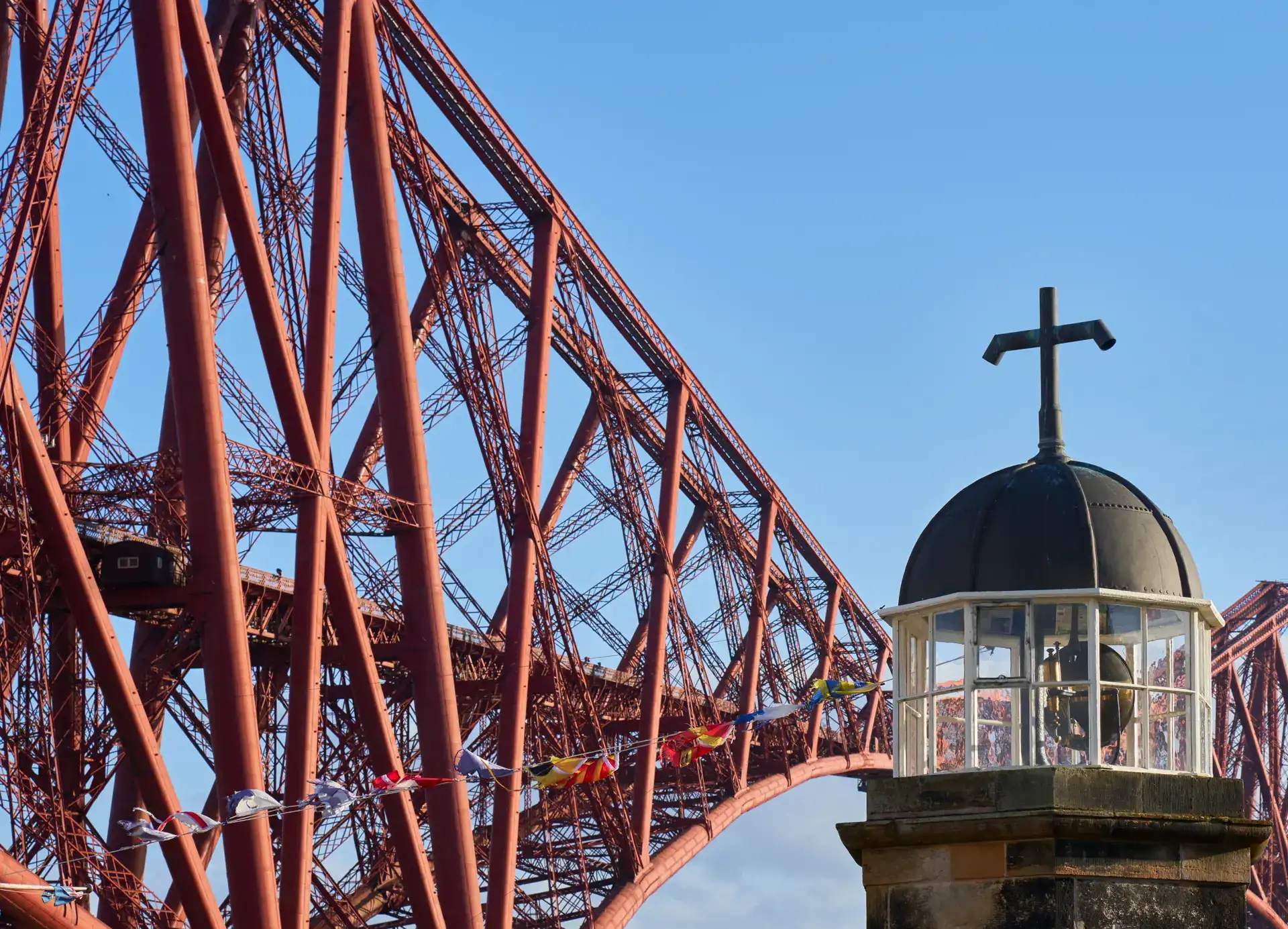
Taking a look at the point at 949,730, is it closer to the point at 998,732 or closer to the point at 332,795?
the point at 998,732

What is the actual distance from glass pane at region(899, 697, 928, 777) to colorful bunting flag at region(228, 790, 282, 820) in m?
11.0

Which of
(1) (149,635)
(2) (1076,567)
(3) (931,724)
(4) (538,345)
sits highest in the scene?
(4) (538,345)

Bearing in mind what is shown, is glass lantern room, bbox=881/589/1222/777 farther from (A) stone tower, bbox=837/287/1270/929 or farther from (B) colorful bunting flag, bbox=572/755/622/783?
(B) colorful bunting flag, bbox=572/755/622/783

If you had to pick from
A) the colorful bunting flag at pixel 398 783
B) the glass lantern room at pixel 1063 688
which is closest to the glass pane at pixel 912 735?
the glass lantern room at pixel 1063 688

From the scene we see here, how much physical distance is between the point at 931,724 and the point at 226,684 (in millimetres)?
13280

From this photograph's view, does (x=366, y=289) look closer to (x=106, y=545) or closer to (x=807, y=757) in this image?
(x=106, y=545)

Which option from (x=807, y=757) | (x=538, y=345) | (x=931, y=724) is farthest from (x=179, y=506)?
(x=807, y=757)

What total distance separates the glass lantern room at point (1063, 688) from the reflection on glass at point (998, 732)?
0.01 meters

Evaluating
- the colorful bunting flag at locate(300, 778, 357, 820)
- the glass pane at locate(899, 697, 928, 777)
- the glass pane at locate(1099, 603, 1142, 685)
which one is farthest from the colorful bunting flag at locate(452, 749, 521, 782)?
the glass pane at locate(1099, 603, 1142, 685)

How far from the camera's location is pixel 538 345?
43.7 metres

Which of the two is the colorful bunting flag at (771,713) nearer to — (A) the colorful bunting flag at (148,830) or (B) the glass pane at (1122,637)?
(A) the colorful bunting flag at (148,830)

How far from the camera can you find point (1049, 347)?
16781 millimetres

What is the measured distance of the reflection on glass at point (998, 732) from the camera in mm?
15477

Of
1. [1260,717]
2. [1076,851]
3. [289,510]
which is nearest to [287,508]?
[289,510]
